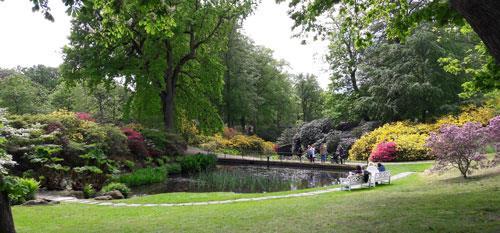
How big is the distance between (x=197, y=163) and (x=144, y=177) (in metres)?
6.59

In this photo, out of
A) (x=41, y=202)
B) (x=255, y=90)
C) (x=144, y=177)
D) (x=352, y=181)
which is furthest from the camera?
(x=255, y=90)

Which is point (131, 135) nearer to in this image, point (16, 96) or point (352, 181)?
point (352, 181)

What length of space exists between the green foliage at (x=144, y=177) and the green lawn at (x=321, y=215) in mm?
6294

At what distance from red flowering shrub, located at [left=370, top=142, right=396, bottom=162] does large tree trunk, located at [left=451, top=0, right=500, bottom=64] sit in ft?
67.5

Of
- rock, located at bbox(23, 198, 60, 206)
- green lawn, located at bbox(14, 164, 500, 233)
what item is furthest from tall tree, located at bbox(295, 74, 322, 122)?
rock, located at bbox(23, 198, 60, 206)

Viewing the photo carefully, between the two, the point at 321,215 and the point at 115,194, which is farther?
the point at 115,194

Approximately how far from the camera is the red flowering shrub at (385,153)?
23.6 metres

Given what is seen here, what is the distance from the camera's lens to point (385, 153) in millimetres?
23641

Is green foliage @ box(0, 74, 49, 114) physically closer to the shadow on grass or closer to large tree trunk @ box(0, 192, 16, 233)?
large tree trunk @ box(0, 192, 16, 233)

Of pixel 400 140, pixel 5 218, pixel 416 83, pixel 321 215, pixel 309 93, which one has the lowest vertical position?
pixel 321 215

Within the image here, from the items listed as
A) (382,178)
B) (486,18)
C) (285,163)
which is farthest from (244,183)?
(486,18)

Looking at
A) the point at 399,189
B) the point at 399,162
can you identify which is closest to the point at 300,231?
the point at 399,189

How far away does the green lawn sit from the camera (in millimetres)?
7203

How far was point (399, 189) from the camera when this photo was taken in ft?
40.7
